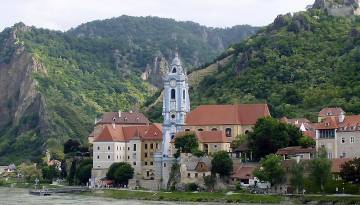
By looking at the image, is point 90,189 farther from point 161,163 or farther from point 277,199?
point 277,199

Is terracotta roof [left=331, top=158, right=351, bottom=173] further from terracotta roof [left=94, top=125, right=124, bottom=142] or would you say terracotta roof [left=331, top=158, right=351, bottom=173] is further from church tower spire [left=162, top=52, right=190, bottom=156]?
terracotta roof [left=94, top=125, right=124, bottom=142]

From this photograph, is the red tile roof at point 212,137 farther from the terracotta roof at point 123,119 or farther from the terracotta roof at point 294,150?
the terracotta roof at point 123,119

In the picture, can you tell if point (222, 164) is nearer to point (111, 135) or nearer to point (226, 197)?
point (226, 197)

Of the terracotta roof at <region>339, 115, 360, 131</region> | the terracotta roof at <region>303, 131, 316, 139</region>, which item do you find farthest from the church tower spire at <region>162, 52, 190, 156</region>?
the terracotta roof at <region>339, 115, 360, 131</region>

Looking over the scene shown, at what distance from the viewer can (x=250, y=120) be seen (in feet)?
419

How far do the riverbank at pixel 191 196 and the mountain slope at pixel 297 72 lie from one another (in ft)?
139

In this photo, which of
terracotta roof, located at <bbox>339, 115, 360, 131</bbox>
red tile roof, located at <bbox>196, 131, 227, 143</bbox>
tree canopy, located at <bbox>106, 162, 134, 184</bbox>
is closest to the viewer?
terracotta roof, located at <bbox>339, 115, 360, 131</bbox>

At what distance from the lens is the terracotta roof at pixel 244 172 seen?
Result: 106 meters

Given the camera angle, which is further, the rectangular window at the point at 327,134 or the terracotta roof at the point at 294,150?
the terracotta roof at the point at 294,150

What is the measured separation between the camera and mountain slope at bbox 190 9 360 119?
154838mm

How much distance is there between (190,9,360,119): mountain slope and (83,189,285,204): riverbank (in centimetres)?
4222

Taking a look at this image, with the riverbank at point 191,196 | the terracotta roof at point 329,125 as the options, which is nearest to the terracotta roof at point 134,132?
the riverbank at point 191,196

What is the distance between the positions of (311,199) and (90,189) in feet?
137

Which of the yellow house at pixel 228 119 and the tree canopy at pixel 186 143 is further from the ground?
the yellow house at pixel 228 119
